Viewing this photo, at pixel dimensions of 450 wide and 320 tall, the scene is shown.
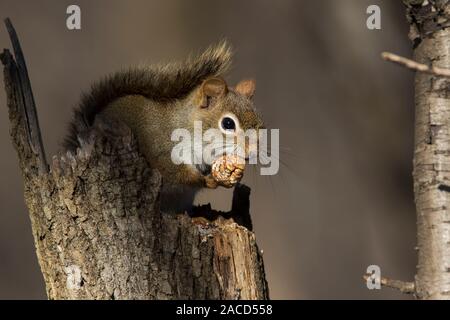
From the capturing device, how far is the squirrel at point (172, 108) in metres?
2.73

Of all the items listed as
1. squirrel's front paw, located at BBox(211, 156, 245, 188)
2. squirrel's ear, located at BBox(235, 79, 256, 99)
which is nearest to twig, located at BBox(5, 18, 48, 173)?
squirrel's front paw, located at BBox(211, 156, 245, 188)

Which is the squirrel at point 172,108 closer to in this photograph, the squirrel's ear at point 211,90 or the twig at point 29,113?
the squirrel's ear at point 211,90

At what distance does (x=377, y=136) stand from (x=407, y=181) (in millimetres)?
336

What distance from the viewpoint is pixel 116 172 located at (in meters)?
2.10

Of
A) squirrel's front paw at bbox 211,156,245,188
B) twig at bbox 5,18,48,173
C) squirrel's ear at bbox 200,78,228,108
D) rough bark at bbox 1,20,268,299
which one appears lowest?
rough bark at bbox 1,20,268,299

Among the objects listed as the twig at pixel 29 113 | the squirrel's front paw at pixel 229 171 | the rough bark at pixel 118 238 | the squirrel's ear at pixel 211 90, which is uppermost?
the squirrel's ear at pixel 211 90

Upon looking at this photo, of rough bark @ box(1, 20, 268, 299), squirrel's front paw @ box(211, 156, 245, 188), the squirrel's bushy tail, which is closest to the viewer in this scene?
rough bark @ box(1, 20, 268, 299)

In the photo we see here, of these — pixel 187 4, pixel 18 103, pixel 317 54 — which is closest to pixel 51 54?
pixel 187 4

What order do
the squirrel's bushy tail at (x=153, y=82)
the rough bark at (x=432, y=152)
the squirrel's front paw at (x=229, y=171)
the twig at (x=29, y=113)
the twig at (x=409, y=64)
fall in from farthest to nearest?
1. the squirrel's bushy tail at (x=153, y=82)
2. the squirrel's front paw at (x=229, y=171)
3. the twig at (x=29, y=113)
4. the rough bark at (x=432, y=152)
5. the twig at (x=409, y=64)

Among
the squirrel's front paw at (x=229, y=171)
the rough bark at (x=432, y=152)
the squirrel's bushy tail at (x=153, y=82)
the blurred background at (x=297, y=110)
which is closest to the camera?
the rough bark at (x=432, y=152)

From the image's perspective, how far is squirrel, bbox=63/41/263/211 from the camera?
2729 mm

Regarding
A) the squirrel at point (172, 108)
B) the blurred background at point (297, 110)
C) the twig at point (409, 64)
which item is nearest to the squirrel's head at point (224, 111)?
the squirrel at point (172, 108)

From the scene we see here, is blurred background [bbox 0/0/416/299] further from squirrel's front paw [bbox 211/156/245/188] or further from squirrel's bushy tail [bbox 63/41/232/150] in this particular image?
squirrel's front paw [bbox 211/156/245/188]

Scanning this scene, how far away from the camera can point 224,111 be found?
111 inches
